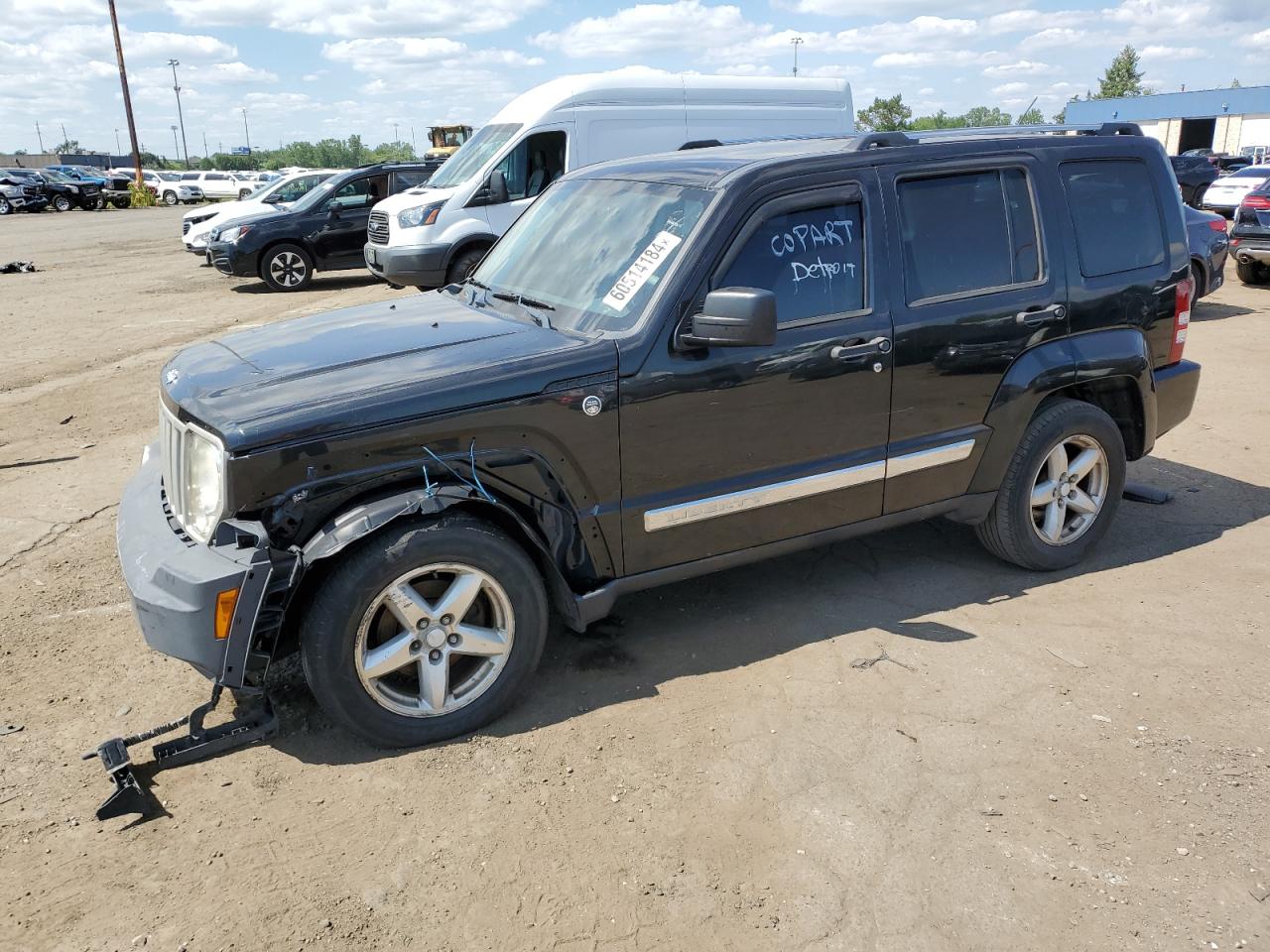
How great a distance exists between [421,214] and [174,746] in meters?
9.66

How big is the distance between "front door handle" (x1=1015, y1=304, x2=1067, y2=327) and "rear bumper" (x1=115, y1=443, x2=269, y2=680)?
328cm

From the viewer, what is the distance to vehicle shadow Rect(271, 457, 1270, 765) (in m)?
3.74

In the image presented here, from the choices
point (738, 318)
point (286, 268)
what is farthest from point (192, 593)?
point (286, 268)

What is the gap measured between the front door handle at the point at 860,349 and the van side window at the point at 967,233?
0.79ft

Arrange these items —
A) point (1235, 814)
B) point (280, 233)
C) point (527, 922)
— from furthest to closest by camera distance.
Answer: point (280, 233), point (1235, 814), point (527, 922)

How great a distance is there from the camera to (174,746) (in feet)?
10.9

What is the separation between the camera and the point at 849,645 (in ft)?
13.5

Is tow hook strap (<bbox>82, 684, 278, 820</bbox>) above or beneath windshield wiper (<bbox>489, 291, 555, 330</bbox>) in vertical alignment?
→ beneath

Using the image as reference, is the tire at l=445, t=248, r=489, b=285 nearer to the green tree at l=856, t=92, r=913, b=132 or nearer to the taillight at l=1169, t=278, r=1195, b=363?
the taillight at l=1169, t=278, r=1195, b=363

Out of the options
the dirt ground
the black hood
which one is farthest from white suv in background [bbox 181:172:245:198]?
the black hood

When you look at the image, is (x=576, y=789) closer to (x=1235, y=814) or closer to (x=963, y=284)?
Result: (x=1235, y=814)

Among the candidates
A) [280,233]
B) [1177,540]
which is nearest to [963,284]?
[1177,540]

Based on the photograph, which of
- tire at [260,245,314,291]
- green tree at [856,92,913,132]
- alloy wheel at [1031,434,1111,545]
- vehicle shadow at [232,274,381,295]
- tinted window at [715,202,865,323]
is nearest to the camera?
tinted window at [715,202,865,323]

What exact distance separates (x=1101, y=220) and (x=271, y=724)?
419 cm
